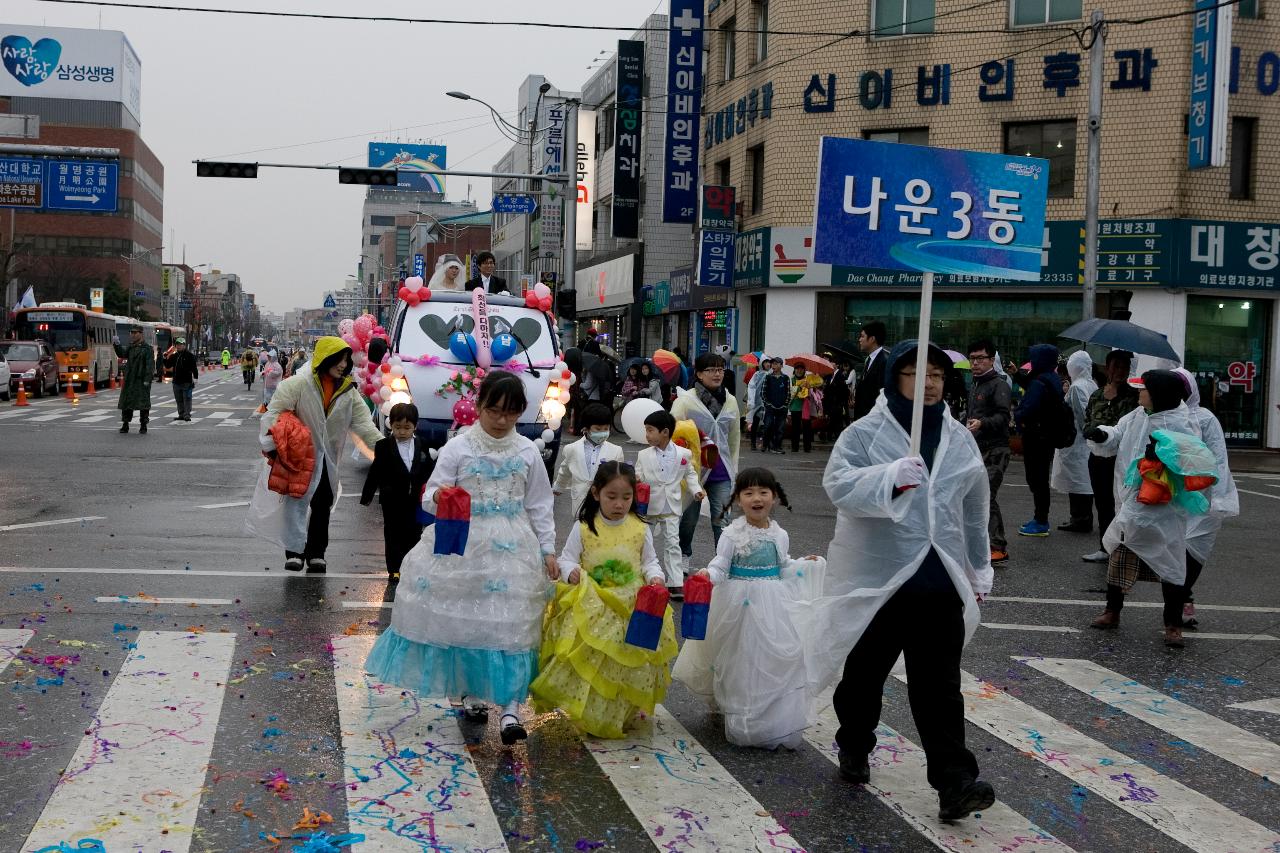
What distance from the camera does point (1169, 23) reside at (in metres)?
26.8

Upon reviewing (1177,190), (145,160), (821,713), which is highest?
(145,160)

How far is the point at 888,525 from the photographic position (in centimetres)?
544

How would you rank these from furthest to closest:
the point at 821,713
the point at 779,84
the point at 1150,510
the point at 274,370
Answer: the point at 779,84 < the point at 274,370 < the point at 1150,510 < the point at 821,713

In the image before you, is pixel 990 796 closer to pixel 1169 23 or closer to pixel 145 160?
pixel 1169 23

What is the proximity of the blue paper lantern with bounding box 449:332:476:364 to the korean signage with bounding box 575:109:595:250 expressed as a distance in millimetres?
39039

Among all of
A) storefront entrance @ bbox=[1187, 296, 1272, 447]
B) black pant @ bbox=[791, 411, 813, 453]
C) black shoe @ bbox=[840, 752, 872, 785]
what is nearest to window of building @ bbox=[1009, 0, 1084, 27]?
storefront entrance @ bbox=[1187, 296, 1272, 447]

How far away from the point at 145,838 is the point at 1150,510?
646cm

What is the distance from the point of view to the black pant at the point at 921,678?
17.1 ft

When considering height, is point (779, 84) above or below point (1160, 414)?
above

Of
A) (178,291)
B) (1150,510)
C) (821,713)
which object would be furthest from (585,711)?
(178,291)

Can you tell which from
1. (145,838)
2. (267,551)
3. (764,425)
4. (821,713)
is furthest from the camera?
(764,425)

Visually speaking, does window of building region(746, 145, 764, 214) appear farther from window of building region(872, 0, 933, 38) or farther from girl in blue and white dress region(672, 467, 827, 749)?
girl in blue and white dress region(672, 467, 827, 749)

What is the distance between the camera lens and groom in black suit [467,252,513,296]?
14602mm

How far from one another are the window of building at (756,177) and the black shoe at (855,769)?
2771cm
